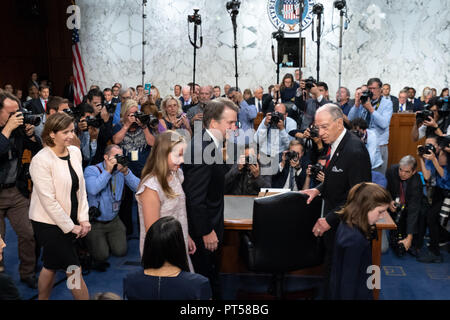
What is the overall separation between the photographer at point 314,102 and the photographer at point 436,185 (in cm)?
168

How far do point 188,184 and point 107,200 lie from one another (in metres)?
1.76

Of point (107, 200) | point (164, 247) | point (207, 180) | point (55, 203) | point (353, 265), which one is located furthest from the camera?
point (107, 200)

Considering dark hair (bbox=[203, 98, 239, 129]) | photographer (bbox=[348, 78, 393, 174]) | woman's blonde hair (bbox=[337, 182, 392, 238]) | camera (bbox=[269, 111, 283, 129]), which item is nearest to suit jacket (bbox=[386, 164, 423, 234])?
photographer (bbox=[348, 78, 393, 174])

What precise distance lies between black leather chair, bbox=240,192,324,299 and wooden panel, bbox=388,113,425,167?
440 centimetres

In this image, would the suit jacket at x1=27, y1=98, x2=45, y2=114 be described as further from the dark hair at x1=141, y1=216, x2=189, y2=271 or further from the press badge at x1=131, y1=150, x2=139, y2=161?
the dark hair at x1=141, y1=216, x2=189, y2=271

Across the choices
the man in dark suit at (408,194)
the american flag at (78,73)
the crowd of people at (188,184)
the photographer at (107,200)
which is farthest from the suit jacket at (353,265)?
the american flag at (78,73)

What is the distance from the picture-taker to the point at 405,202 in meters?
4.11

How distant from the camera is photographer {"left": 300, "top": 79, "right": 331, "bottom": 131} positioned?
5449mm

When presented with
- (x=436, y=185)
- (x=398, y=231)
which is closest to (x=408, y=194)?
(x=436, y=185)

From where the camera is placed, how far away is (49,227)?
104 inches

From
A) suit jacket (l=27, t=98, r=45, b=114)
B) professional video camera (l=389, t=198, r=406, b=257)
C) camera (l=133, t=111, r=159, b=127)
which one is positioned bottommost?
professional video camera (l=389, t=198, r=406, b=257)

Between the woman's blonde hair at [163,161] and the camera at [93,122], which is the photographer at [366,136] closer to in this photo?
the camera at [93,122]

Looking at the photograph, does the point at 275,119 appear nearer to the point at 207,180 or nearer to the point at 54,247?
the point at 207,180
